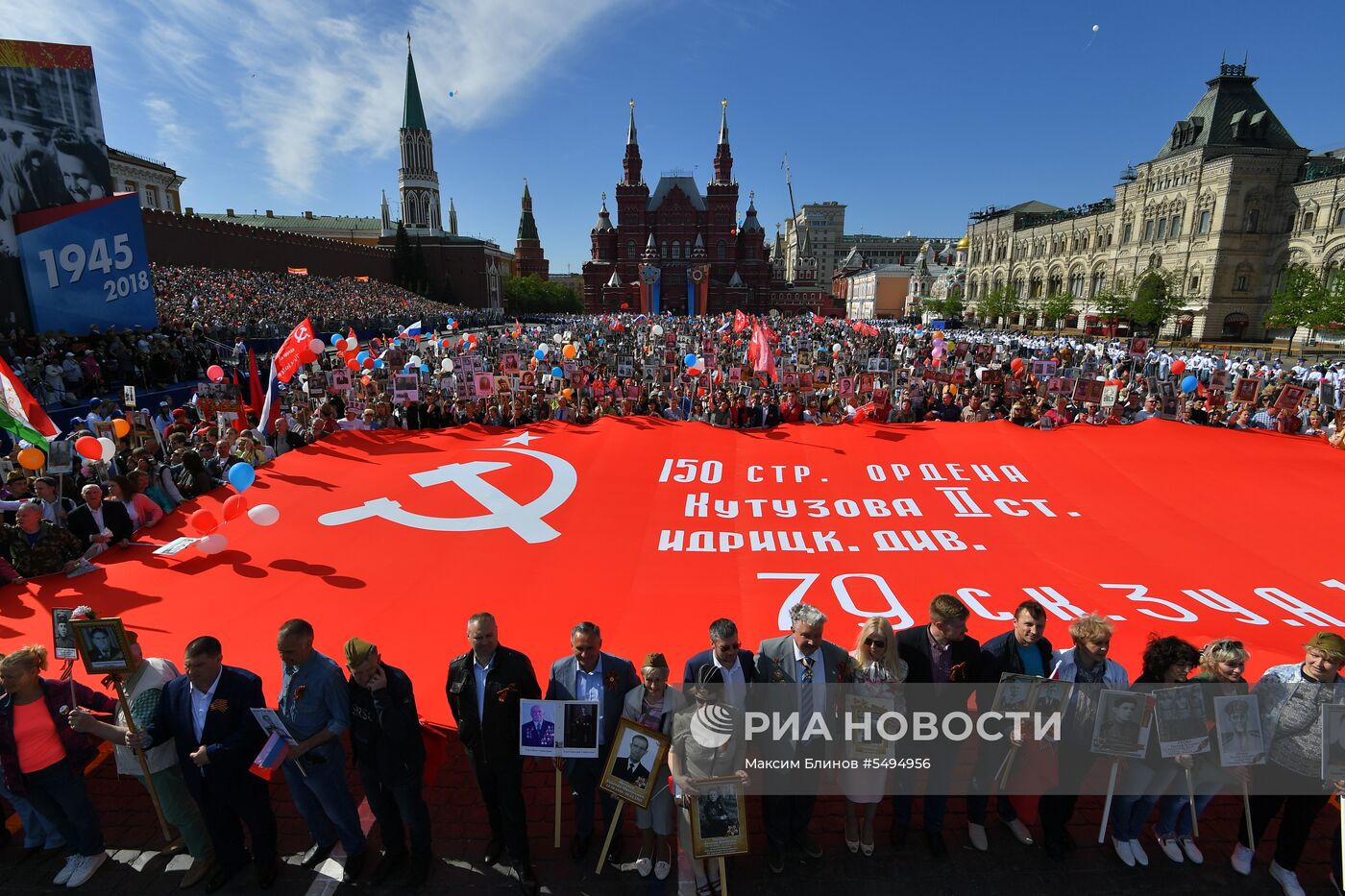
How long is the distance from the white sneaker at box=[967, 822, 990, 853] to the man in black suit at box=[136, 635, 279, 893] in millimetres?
4278

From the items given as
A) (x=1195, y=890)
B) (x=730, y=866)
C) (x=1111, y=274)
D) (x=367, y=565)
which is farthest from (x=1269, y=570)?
(x=1111, y=274)

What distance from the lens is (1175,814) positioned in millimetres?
3750

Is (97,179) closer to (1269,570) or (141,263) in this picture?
(141,263)

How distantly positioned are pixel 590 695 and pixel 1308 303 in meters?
52.7

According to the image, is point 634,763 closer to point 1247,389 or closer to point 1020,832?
point 1020,832

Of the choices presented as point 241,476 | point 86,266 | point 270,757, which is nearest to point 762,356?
point 241,476

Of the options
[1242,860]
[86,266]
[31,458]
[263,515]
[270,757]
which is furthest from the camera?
[86,266]

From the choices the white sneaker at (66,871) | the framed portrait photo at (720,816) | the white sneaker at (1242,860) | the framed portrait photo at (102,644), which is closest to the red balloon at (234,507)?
the framed portrait photo at (102,644)

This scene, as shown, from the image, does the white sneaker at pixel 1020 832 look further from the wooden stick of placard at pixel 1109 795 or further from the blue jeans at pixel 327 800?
the blue jeans at pixel 327 800

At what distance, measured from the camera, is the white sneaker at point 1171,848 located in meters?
3.72

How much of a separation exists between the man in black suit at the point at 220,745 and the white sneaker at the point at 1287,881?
Answer: 5.85 metres

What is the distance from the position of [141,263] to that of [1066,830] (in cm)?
3003

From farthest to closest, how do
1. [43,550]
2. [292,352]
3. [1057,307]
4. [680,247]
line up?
[680,247], [1057,307], [292,352], [43,550]

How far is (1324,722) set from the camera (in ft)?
11.2
